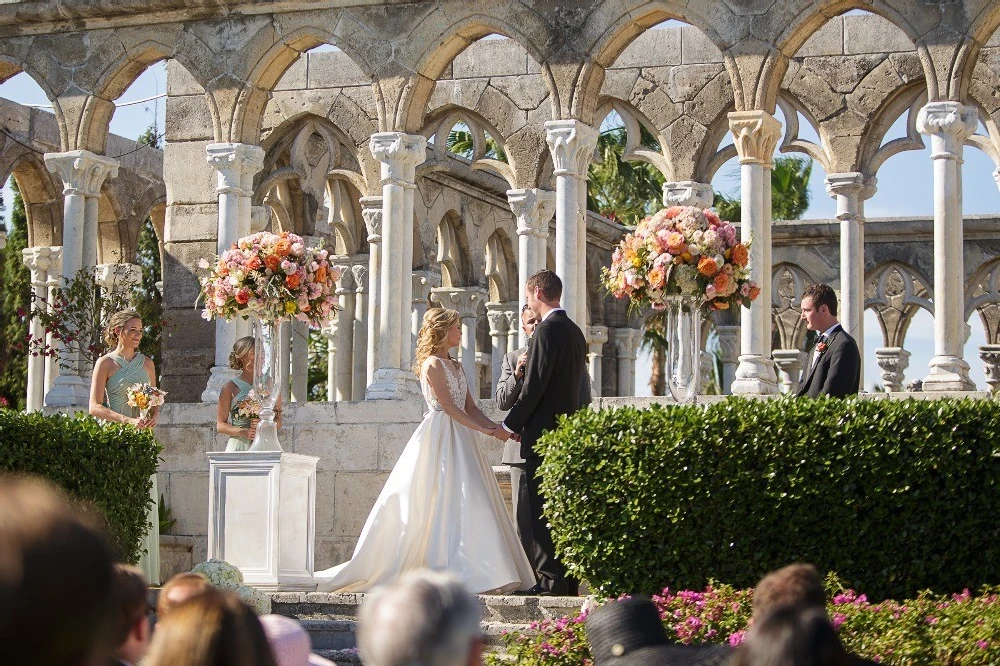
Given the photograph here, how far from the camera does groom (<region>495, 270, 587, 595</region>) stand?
839cm

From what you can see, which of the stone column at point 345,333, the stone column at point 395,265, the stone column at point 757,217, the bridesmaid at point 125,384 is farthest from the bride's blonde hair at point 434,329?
the stone column at point 345,333

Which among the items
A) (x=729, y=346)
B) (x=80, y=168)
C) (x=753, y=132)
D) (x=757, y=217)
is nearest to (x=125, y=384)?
(x=80, y=168)

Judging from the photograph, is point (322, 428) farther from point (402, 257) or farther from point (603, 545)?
point (603, 545)

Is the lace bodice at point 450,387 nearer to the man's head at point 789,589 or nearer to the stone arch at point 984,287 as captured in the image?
the man's head at point 789,589

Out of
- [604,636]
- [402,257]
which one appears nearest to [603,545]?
[604,636]

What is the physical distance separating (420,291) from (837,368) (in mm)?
11036

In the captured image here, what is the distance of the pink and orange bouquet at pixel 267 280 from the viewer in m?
9.57

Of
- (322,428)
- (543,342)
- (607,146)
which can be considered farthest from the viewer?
(607,146)

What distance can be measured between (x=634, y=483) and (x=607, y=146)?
21274mm

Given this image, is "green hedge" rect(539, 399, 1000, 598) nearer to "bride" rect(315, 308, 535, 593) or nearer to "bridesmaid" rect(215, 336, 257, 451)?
"bride" rect(315, 308, 535, 593)

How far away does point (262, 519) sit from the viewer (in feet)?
30.7

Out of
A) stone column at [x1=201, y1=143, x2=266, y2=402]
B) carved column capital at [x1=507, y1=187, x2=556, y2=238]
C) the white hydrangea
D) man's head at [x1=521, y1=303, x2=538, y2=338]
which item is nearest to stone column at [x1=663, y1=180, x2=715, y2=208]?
carved column capital at [x1=507, y1=187, x2=556, y2=238]

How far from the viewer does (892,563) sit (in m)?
7.23

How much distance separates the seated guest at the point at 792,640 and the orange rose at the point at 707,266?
620cm
